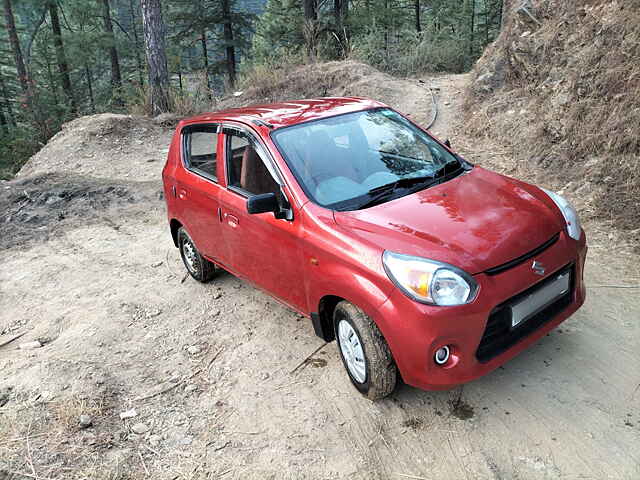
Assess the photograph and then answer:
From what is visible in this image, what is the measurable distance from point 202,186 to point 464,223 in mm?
2511

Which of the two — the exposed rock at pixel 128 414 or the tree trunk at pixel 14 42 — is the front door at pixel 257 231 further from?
the tree trunk at pixel 14 42

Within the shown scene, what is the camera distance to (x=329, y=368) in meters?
3.94

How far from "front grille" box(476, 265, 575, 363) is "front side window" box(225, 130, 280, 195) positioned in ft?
5.72

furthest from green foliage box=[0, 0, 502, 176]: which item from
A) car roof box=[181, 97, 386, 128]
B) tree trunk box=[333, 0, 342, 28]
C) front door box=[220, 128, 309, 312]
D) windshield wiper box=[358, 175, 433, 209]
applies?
windshield wiper box=[358, 175, 433, 209]

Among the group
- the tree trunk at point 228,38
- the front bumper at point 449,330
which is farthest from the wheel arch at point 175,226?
the tree trunk at point 228,38

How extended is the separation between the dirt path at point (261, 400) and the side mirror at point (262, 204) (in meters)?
1.26

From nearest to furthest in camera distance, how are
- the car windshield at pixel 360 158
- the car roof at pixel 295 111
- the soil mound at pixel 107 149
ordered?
the car windshield at pixel 360 158 → the car roof at pixel 295 111 → the soil mound at pixel 107 149

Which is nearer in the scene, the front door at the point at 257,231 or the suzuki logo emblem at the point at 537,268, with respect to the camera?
the suzuki logo emblem at the point at 537,268

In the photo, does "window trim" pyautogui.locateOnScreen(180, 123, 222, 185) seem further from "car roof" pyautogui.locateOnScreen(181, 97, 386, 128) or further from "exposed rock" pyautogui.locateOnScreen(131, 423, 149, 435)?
"exposed rock" pyautogui.locateOnScreen(131, 423, 149, 435)

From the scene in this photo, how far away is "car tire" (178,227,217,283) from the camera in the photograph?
548 centimetres

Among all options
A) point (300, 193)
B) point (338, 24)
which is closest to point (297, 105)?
point (300, 193)

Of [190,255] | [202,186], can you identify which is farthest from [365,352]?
[190,255]

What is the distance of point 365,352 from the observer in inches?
126

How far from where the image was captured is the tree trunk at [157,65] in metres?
13.2
